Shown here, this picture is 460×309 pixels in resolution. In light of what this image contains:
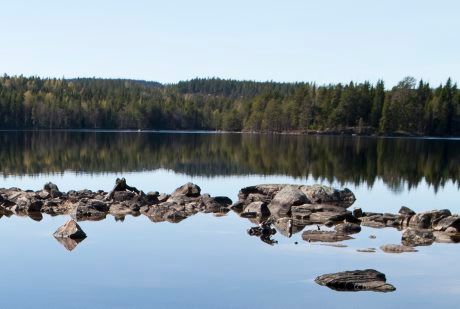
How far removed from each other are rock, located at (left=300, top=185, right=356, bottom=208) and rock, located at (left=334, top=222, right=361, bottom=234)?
8.66 meters

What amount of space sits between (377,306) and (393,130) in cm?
15977

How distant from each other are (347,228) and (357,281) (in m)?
12.8

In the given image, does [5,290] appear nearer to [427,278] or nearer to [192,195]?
[427,278]

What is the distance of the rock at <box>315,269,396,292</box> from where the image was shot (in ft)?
81.6

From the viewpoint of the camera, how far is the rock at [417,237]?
34.2m

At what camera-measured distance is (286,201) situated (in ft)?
146

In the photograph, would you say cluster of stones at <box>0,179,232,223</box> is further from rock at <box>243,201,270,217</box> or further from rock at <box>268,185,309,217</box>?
rock at <box>268,185,309,217</box>

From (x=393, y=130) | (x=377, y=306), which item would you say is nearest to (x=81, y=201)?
(x=377, y=306)

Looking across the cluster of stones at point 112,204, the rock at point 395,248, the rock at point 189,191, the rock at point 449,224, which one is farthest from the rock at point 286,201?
the rock at point 395,248

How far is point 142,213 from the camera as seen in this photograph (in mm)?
42906

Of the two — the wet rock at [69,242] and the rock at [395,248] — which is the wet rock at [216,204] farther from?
the rock at [395,248]

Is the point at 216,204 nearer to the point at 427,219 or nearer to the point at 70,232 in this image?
the point at 70,232

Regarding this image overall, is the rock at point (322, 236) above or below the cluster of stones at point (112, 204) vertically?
above

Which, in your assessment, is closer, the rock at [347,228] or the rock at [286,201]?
the rock at [347,228]
